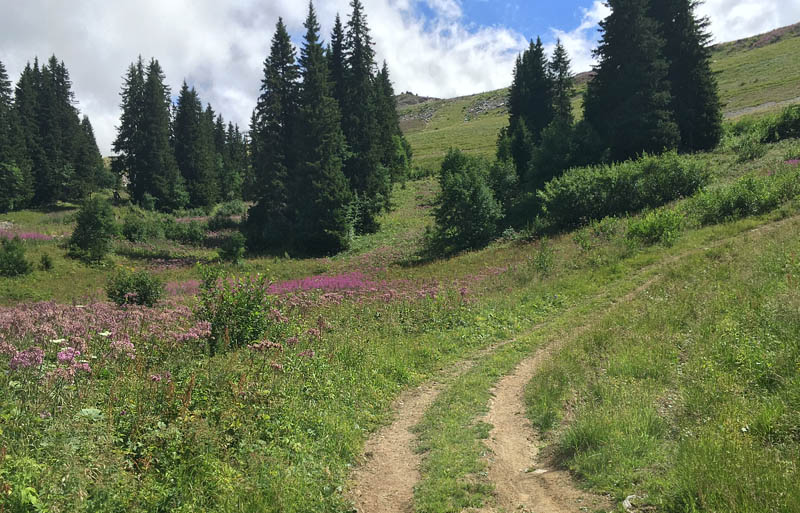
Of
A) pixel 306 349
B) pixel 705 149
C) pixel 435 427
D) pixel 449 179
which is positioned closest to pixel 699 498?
pixel 435 427

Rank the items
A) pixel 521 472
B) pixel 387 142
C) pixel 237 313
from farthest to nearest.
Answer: pixel 387 142 → pixel 237 313 → pixel 521 472

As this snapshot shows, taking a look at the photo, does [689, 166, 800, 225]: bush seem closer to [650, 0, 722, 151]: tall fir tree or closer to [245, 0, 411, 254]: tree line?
[650, 0, 722, 151]: tall fir tree

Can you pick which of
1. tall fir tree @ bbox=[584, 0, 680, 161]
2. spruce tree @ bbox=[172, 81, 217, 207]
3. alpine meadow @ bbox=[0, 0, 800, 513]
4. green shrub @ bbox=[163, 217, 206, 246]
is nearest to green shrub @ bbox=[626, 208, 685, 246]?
alpine meadow @ bbox=[0, 0, 800, 513]

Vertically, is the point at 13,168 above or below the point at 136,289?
above

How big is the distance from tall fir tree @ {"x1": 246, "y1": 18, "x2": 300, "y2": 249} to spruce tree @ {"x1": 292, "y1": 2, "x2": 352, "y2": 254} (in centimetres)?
250

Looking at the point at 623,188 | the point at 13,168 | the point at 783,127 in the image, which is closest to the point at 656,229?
the point at 623,188

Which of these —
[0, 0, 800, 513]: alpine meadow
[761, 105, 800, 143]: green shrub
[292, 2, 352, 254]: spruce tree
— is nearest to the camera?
[0, 0, 800, 513]: alpine meadow

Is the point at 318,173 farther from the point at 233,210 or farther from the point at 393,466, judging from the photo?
the point at 393,466

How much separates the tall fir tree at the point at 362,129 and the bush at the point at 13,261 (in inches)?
963

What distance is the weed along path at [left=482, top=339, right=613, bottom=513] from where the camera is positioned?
4.45m

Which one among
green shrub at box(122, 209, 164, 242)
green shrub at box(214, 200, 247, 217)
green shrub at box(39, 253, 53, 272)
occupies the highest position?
green shrub at box(214, 200, 247, 217)

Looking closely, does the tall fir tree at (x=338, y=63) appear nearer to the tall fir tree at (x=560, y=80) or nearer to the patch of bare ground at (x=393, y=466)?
the tall fir tree at (x=560, y=80)

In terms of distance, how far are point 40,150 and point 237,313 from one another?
247 ft

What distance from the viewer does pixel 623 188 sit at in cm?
2439
